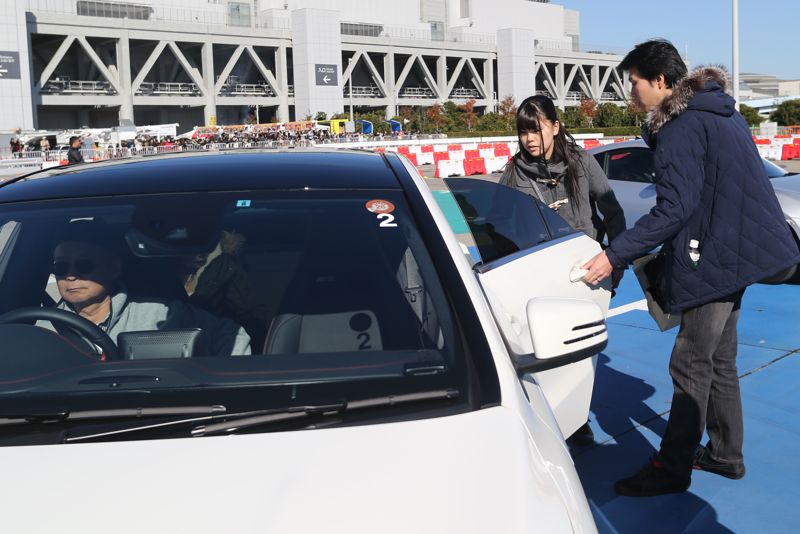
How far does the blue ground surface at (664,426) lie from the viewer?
3838 mm

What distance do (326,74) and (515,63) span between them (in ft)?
75.2

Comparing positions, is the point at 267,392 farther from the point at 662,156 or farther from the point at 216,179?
the point at 662,156

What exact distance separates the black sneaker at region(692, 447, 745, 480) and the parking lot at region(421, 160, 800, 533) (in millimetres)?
38

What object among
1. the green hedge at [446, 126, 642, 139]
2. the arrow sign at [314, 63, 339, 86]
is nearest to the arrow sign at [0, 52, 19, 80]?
the arrow sign at [314, 63, 339, 86]

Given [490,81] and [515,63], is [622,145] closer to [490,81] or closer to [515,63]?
[490,81]

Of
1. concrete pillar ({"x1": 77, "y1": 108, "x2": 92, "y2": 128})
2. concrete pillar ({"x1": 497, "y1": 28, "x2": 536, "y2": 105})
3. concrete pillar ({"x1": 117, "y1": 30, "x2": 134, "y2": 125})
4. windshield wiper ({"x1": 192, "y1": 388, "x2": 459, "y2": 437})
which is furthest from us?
concrete pillar ({"x1": 497, "y1": 28, "x2": 536, "y2": 105})

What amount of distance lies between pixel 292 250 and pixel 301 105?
66556 mm

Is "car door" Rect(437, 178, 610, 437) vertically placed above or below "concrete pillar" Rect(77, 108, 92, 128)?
below

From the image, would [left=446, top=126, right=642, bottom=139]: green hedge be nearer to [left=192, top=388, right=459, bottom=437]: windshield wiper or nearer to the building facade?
the building facade

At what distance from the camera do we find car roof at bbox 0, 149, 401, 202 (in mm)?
2916

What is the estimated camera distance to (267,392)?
2186 mm

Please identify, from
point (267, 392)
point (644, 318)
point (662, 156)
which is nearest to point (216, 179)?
point (267, 392)

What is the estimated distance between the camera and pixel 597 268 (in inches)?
143

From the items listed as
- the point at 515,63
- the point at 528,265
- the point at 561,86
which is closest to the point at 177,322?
the point at 528,265
